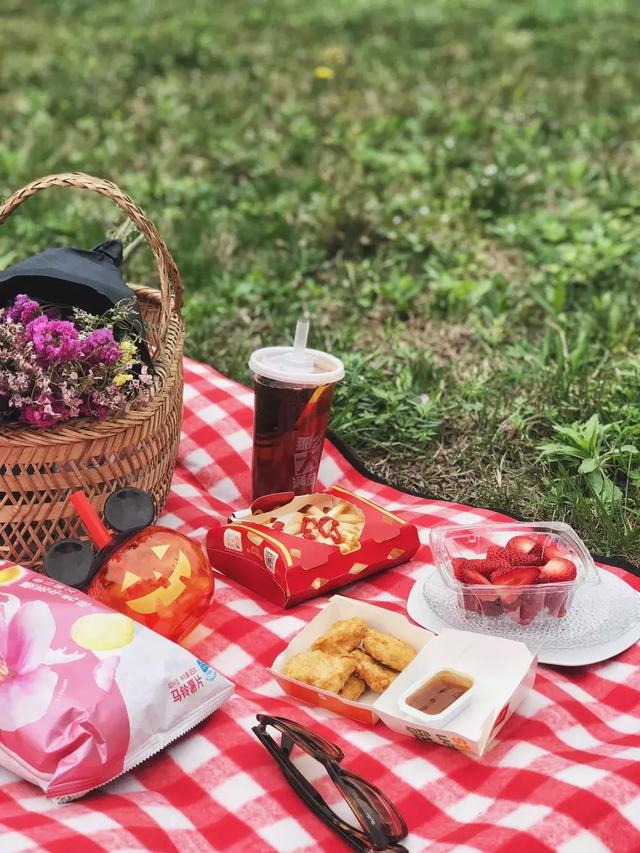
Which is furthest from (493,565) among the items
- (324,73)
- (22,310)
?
(324,73)

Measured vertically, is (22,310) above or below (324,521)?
above

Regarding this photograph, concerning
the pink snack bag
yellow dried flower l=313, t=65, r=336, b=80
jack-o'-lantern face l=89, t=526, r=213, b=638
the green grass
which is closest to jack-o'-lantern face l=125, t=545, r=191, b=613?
jack-o'-lantern face l=89, t=526, r=213, b=638

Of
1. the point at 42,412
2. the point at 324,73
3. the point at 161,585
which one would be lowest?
the point at 161,585

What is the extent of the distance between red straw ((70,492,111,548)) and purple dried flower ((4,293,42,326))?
35 cm

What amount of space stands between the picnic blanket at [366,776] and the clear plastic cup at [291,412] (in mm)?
394

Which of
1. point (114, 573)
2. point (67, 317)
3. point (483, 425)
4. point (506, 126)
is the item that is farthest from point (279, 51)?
point (114, 573)

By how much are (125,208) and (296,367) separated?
463 millimetres

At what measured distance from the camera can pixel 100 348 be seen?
1.82 meters

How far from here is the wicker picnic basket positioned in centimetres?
180

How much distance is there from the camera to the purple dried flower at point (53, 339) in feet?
5.82

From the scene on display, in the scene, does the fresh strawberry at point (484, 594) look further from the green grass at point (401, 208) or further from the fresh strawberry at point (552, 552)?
the green grass at point (401, 208)

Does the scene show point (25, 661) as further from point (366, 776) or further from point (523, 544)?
point (523, 544)

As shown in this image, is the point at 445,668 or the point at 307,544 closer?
the point at 445,668

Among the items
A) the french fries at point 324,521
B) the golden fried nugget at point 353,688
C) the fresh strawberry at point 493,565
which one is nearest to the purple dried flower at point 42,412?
the french fries at point 324,521
